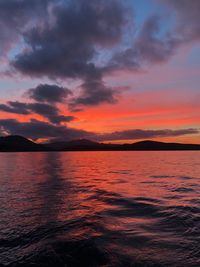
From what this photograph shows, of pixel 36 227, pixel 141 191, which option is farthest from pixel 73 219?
pixel 141 191

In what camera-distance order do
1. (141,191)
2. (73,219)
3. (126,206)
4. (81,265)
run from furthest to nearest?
(141,191) → (126,206) → (73,219) → (81,265)

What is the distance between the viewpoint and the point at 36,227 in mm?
14062

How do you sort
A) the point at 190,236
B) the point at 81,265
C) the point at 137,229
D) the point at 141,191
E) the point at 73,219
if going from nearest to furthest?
1. the point at 81,265
2. the point at 190,236
3. the point at 137,229
4. the point at 73,219
5. the point at 141,191

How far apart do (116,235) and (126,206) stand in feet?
22.9

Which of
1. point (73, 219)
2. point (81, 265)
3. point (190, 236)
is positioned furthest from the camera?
point (73, 219)

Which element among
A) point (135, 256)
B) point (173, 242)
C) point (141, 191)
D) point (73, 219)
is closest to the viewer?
point (135, 256)

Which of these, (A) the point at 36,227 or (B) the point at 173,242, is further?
(A) the point at 36,227

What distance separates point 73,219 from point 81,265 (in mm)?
6566

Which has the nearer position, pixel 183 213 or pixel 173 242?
pixel 173 242

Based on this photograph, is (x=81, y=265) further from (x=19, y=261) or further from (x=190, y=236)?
(x=190, y=236)

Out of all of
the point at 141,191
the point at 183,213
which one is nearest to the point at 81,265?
the point at 183,213

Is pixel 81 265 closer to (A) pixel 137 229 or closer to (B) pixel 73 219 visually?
(A) pixel 137 229

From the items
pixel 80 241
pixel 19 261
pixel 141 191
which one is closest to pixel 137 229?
pixel 80 241

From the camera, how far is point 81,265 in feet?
30.5
